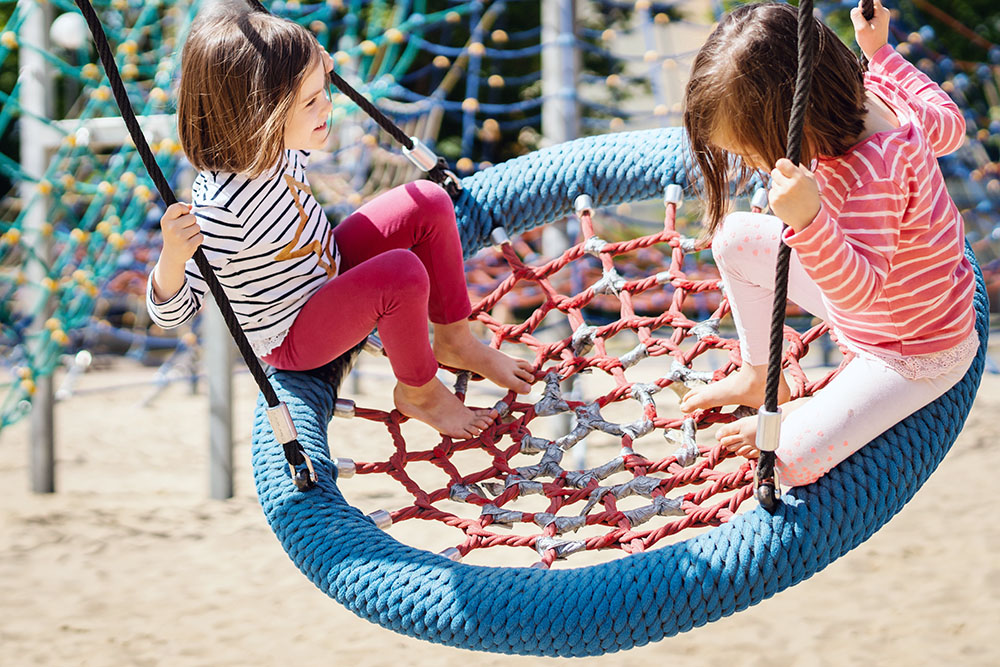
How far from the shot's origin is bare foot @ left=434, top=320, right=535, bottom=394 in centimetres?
145

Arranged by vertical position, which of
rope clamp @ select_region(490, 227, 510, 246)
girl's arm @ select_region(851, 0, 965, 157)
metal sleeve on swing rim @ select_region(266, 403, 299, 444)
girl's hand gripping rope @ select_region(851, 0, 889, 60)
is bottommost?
metal sleeve on swing rim @ select_region(266, 403, 299, 444)

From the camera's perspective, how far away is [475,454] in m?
3.30

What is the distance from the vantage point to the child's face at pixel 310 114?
1190 millimetres

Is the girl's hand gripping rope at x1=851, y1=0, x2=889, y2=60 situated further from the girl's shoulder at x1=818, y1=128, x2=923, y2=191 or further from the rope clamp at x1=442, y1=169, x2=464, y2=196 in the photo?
the rope clamp at x1=442, y1=169, x2=464, y2=196

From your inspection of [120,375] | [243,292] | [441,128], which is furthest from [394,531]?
[441,128]

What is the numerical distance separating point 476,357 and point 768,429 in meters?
0.61

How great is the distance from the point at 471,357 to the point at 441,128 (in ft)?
23.7

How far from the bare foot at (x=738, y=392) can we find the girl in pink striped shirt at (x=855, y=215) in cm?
16

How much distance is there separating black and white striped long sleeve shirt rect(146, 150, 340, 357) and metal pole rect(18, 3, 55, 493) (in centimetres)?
177

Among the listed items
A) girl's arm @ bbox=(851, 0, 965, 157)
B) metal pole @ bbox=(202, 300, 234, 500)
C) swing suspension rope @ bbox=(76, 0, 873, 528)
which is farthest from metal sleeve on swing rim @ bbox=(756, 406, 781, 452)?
metal pole @ bbox=(202, 300, 234, 500)

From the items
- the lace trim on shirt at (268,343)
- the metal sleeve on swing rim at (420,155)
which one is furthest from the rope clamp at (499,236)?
the lace trim on shirt at (268,343)

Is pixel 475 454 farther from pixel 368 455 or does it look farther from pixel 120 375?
pixel 120 375

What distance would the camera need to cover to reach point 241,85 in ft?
3.80

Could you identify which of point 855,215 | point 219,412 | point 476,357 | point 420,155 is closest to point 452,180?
point 420,155
